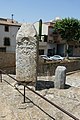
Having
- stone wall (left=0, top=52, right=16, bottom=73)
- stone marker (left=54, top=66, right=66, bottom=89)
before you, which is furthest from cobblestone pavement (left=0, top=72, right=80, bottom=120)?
stone wall (left=0, top=52, right=16, bottom=73)

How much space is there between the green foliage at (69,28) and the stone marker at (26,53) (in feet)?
91.7

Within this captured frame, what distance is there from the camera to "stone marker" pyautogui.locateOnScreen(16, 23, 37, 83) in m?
8.52

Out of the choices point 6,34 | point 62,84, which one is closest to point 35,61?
point 62,84

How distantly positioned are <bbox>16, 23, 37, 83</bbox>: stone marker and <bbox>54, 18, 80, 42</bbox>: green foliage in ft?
91.7

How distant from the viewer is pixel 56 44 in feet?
143

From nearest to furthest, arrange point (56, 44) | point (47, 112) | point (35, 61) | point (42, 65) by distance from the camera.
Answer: point (47, 112)
point (35, 61)
point (42, 65)
point (56, 44)

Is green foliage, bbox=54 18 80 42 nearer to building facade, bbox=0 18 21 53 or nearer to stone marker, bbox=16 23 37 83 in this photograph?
building facade, bbox=0 18 21 53

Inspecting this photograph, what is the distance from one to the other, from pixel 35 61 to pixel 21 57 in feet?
2.14

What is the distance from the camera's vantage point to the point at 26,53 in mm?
8617

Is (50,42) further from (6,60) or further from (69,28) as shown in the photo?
(6,60)

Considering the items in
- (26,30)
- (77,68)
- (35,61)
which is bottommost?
(77,68)

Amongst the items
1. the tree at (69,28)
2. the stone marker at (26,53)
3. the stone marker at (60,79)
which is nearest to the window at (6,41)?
the tree at (69,28)

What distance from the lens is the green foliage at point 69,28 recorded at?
118 feet

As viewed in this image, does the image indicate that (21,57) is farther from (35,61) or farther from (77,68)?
(77,68)
